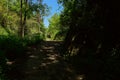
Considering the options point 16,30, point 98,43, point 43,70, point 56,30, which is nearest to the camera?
point 43,70

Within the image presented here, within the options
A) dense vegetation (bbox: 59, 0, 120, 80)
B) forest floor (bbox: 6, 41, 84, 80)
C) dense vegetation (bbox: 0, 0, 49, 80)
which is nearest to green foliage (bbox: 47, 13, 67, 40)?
dense vegetation (bbox: 0, 0, 49, 80)

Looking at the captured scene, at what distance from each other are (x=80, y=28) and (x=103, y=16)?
151 inches

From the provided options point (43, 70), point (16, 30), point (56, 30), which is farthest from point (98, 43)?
point (56, 30)

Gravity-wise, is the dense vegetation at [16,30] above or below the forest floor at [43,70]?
above

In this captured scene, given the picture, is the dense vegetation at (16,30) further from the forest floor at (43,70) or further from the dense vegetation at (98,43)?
the dense vegetation at (98,43)

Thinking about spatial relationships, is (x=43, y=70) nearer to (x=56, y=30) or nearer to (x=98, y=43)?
(x=98, y=43)

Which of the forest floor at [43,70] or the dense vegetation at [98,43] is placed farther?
the forest floor at [43,70]

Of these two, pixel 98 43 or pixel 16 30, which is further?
pixel 16 30

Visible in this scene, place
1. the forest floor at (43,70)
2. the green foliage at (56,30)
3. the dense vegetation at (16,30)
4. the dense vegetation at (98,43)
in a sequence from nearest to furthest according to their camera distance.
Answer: the dense vegetation at (98,43) < the forest floor at (43,70) < the dense vegetation at (16,30) < the green foliage at (56,30)

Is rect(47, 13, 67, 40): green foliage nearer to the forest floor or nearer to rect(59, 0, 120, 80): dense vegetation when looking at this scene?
rect(59, 0, 120, 80): dense vegetation

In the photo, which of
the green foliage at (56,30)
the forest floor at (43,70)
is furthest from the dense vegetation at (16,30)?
the green foliage at (56,30)

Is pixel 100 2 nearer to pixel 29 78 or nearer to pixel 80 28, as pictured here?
pixel 80 28

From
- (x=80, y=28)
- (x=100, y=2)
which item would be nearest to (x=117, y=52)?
(x=100, y=2)

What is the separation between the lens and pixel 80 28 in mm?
17344
